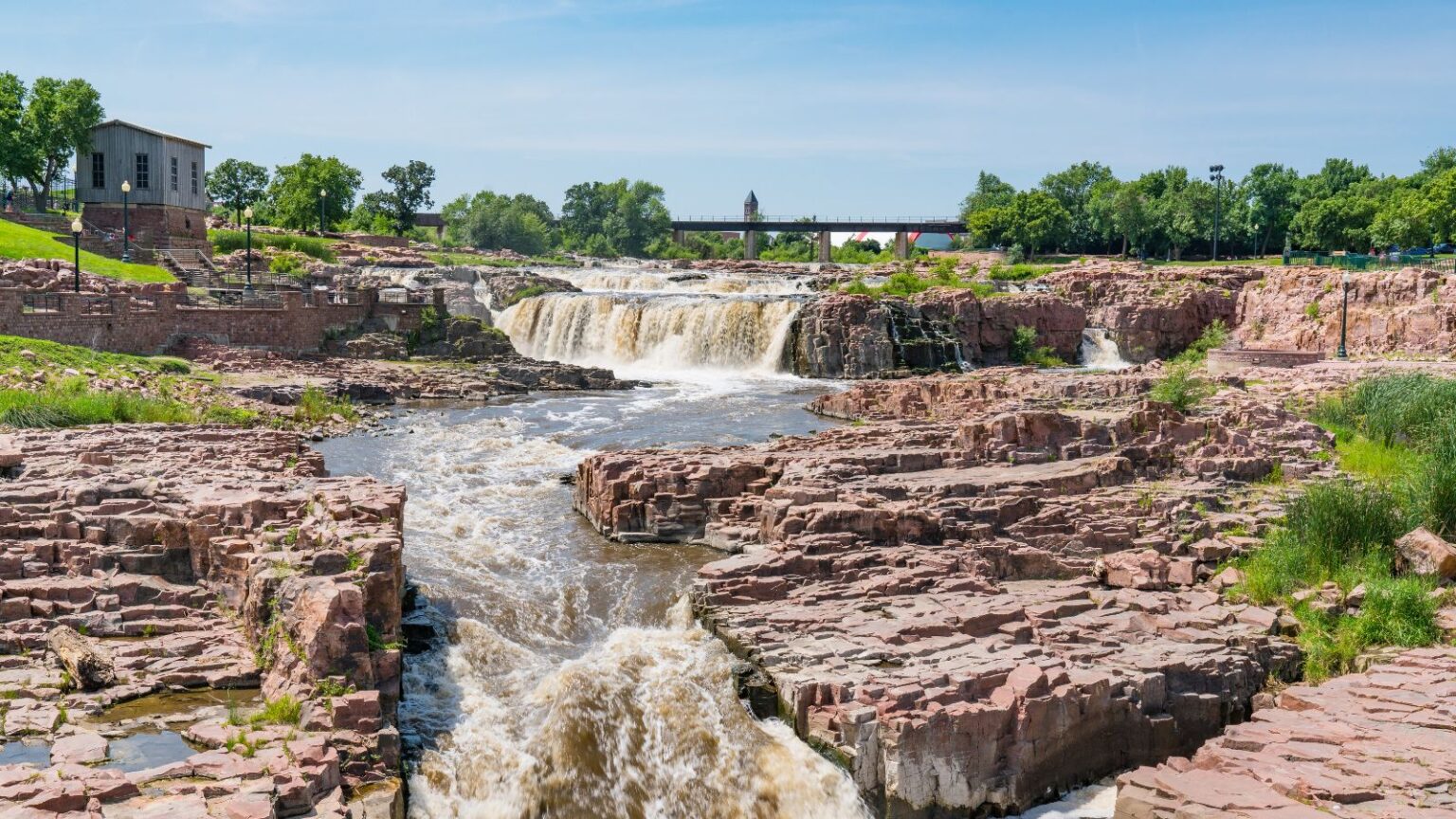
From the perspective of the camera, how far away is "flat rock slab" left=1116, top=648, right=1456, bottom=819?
11.5 metres

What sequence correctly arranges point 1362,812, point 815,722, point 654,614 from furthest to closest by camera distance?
point 654,614 < point 815,722 < point 1362,812

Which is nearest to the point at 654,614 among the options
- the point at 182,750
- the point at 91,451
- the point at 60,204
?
the point at 182,750

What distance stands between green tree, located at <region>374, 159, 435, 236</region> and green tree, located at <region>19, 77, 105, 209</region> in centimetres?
3318

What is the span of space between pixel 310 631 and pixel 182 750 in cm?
168

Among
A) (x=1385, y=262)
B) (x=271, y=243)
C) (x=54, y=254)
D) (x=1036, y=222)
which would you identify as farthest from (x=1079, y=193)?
(x=54, y=254)

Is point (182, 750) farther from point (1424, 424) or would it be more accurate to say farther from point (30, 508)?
point (1424, 424)

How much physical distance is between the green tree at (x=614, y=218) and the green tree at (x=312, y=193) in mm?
26121

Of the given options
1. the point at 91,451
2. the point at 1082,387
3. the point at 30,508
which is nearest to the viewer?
the point at 30,508

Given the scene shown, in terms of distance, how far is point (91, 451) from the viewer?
64.6ft

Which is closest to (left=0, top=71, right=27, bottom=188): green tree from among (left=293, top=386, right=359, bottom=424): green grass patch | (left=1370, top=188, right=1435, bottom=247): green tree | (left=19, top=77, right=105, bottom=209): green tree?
(left=19, top=77, right=105, bottom=209): green tree

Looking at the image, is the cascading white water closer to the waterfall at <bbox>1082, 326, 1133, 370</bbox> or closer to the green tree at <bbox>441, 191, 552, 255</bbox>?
the waterfall at <bbox>1082, 326, 1133, 370</bbox>

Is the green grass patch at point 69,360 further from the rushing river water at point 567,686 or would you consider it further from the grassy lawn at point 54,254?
the grassy lawn at point 54,254

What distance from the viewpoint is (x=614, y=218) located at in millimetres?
99562

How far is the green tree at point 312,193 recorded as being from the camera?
7012 centimetres
